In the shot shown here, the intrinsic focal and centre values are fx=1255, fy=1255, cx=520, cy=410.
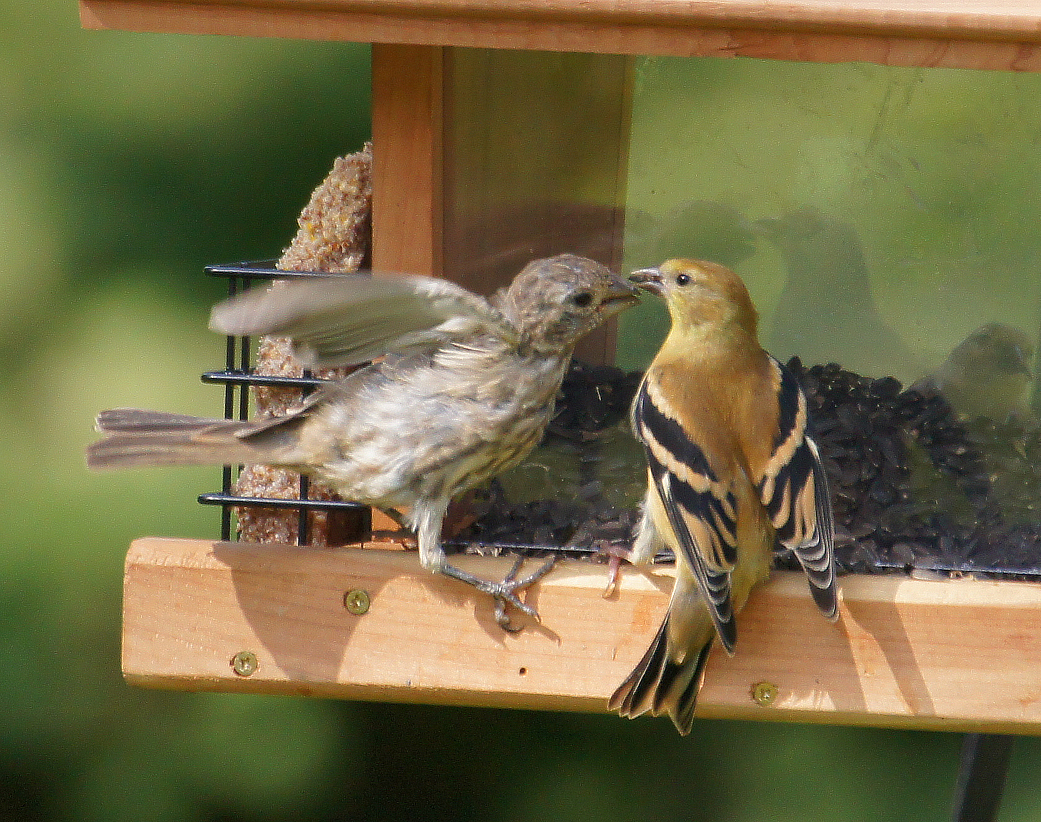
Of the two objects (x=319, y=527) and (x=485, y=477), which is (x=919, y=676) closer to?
(x=485, y=477)

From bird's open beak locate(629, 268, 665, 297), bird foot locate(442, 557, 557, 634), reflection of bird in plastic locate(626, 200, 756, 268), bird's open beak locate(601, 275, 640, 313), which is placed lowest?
bird foot locate(442, 557, 557, 634)

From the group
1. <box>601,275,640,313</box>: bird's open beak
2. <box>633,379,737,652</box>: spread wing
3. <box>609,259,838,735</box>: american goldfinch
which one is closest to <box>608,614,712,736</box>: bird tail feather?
<box>609,259,838,735</box>: american goldfinch

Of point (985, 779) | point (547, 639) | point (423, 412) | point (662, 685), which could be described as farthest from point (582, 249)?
point (985, 779)

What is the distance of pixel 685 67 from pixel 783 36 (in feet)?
A: 1.89

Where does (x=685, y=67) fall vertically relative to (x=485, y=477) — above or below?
above

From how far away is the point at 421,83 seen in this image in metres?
2.86

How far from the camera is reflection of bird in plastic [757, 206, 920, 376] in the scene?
10.1ft

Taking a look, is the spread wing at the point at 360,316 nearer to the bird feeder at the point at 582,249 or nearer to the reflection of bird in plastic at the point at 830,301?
the bird feeder at the point at 582,249

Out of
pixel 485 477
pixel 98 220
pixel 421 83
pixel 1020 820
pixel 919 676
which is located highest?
pixel 421 83

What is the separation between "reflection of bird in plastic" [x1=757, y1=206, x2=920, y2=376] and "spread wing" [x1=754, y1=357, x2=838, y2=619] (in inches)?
9.3

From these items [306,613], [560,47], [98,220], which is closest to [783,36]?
[560,47]

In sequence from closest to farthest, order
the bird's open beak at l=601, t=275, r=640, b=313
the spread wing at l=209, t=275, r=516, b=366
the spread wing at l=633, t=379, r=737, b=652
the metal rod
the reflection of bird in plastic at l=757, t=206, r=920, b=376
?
the spread wing at l=209, t=275, r=516, b=366 < the spread wing at l=633, t=379, r=737, b=652 < the bird's open beak at l=601, t=275, r=640, b=313 < the reflection of bird in plastic at l=757, t=206, r=920, b=376 < the metal rod

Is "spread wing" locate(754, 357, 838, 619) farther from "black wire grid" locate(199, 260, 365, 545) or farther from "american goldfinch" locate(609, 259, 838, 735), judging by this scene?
"black wire grid" locate(199, 260, 365, 545)

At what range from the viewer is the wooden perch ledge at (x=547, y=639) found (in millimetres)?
2688
